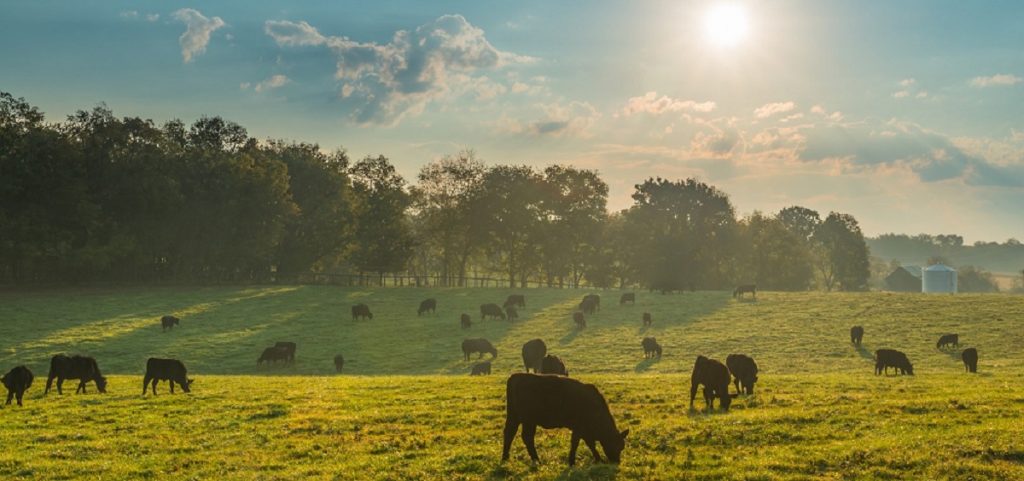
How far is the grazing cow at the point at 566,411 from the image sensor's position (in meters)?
12.6

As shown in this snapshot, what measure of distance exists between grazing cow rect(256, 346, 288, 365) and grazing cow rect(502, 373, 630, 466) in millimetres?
33839

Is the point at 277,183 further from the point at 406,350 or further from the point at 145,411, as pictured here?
the point at 145,411

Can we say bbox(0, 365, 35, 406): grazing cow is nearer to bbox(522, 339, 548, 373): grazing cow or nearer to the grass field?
the grass field

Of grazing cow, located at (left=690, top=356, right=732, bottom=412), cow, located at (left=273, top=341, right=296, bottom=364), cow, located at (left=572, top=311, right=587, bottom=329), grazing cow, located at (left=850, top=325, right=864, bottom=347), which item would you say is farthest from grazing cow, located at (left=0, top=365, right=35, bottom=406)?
grazing cow, located at (left=850, top=325, right=864, bottom=347)

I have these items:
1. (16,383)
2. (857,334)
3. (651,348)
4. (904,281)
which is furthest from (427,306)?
(904,281)

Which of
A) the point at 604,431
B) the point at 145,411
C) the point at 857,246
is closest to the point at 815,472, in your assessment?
the point at 604,431

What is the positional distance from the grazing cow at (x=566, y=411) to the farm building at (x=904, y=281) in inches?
6170

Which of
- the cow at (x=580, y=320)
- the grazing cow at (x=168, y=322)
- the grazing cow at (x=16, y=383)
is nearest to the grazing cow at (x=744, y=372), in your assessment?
the grazing cow at (x=16, y=383)

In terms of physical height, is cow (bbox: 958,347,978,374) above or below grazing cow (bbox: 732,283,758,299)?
below

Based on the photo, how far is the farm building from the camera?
478 feet

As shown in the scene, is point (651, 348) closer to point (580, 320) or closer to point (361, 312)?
point (580, 320)

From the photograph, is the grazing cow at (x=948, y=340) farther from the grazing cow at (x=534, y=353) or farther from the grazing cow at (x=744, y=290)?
the grazing cow at (x=534, y=353)

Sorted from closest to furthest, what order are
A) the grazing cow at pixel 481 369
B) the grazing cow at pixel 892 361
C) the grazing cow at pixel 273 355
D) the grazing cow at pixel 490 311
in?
the grazing cow at pixel 892 361
the grazing cow at pixel 481 369
the grazing cow at pixel 273 355
the grazing cow at pixel 490 311

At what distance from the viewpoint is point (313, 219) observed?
90.8 meters
